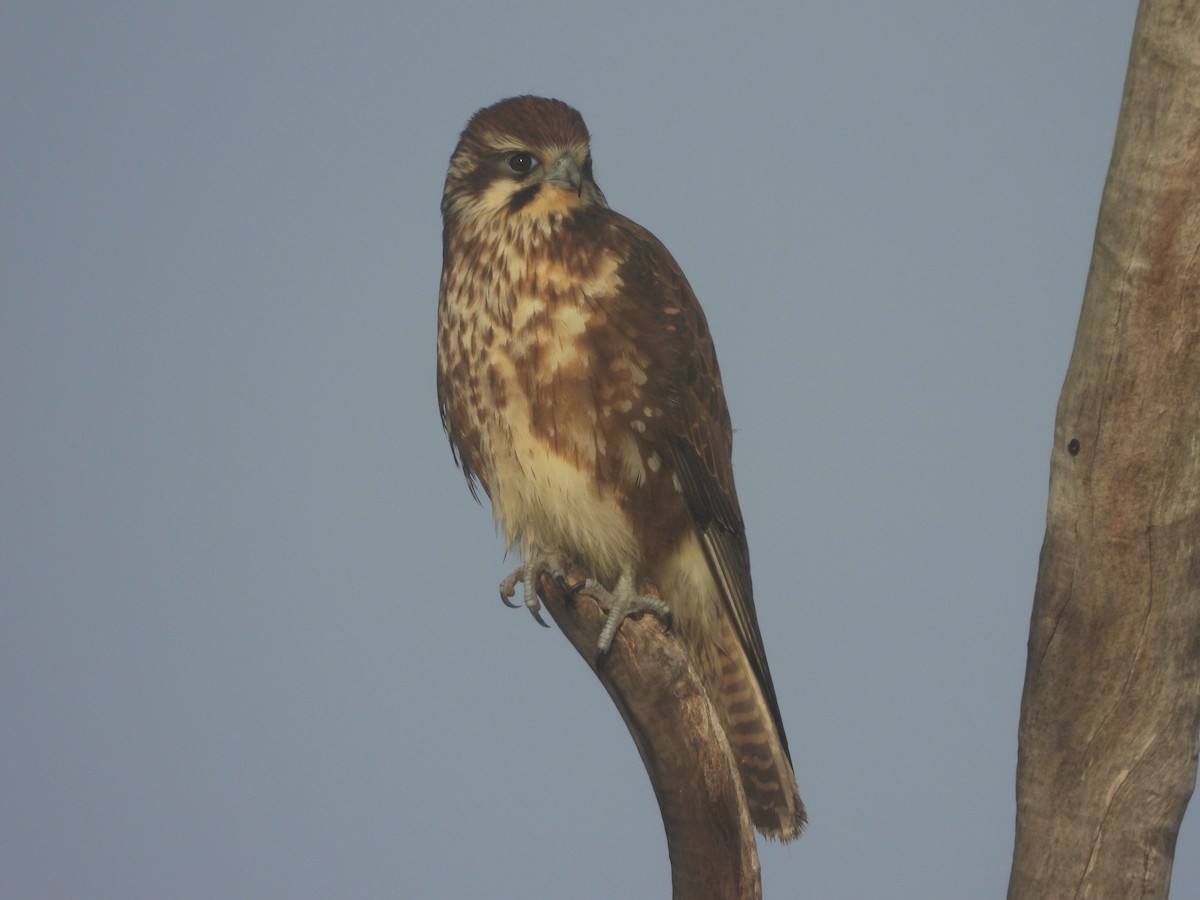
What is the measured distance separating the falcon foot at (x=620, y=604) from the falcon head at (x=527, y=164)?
2.99ft

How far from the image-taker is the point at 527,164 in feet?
11.9

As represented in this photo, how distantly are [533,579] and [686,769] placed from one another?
0.66 meters

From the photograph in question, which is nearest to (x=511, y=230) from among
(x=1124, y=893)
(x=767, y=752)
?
(x=767, y=752)

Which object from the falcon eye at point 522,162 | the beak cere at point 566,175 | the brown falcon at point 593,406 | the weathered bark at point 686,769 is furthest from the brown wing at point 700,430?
the weathered bark at point 686,769

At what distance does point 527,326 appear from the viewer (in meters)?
3.38

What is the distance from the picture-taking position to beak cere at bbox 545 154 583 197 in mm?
3578

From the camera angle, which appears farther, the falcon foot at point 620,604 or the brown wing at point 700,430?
the brown wing at point 700,430

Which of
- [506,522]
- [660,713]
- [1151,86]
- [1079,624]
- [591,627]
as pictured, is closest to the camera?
[1151,86]

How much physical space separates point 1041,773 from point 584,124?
192cm

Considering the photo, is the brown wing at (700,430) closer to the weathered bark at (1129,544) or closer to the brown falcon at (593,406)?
the brown falcon at (593,406)

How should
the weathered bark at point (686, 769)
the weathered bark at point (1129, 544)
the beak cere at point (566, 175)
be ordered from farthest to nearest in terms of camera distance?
the beak cere at point (566, 175) < the weathered bark at point (686, 769) < the weathered bark at point (1129, 544)

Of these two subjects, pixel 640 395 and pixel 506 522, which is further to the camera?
pixel 506 522

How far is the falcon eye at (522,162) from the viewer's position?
3635mm

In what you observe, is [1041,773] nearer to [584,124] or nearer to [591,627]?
[591,627]
